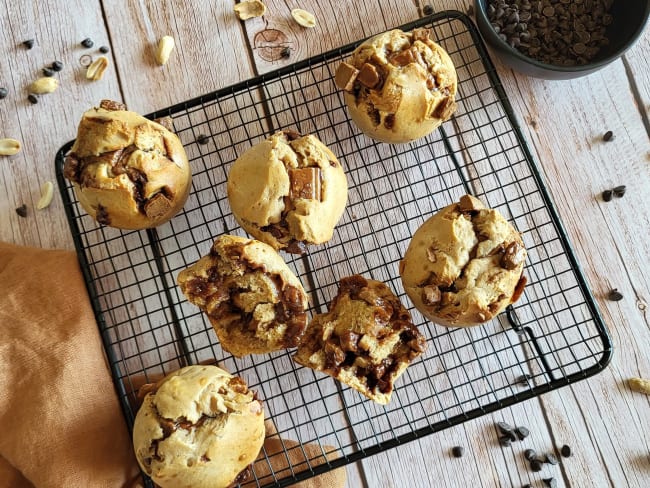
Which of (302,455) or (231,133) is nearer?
(302,455)

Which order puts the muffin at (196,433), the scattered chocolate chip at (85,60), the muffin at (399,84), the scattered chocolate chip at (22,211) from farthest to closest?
1. the scattered chocolate chip at (85,60)
2. the scattered chocolate chip at (22,211)
3. the muffin at (399,84)
4. the muffin at (196,433)

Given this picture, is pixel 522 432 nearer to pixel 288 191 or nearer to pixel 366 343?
pixel 366 343

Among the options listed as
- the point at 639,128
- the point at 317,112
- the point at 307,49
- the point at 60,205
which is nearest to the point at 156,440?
the point at 60,205

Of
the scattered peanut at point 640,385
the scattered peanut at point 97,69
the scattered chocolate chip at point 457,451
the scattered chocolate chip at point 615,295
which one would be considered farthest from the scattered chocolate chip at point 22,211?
the scattered peanut at point 640,385

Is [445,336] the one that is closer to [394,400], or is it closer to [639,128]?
[394,400]

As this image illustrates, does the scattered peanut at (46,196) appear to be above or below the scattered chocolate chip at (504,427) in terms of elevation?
above

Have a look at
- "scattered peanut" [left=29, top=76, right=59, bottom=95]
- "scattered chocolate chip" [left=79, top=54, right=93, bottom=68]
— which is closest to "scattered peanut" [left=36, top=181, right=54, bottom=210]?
"scattered peanut" [left=29, top=76, right=59, bottom=95]

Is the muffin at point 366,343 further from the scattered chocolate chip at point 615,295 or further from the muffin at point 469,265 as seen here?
the scattered chocolate chip at point 615,295
